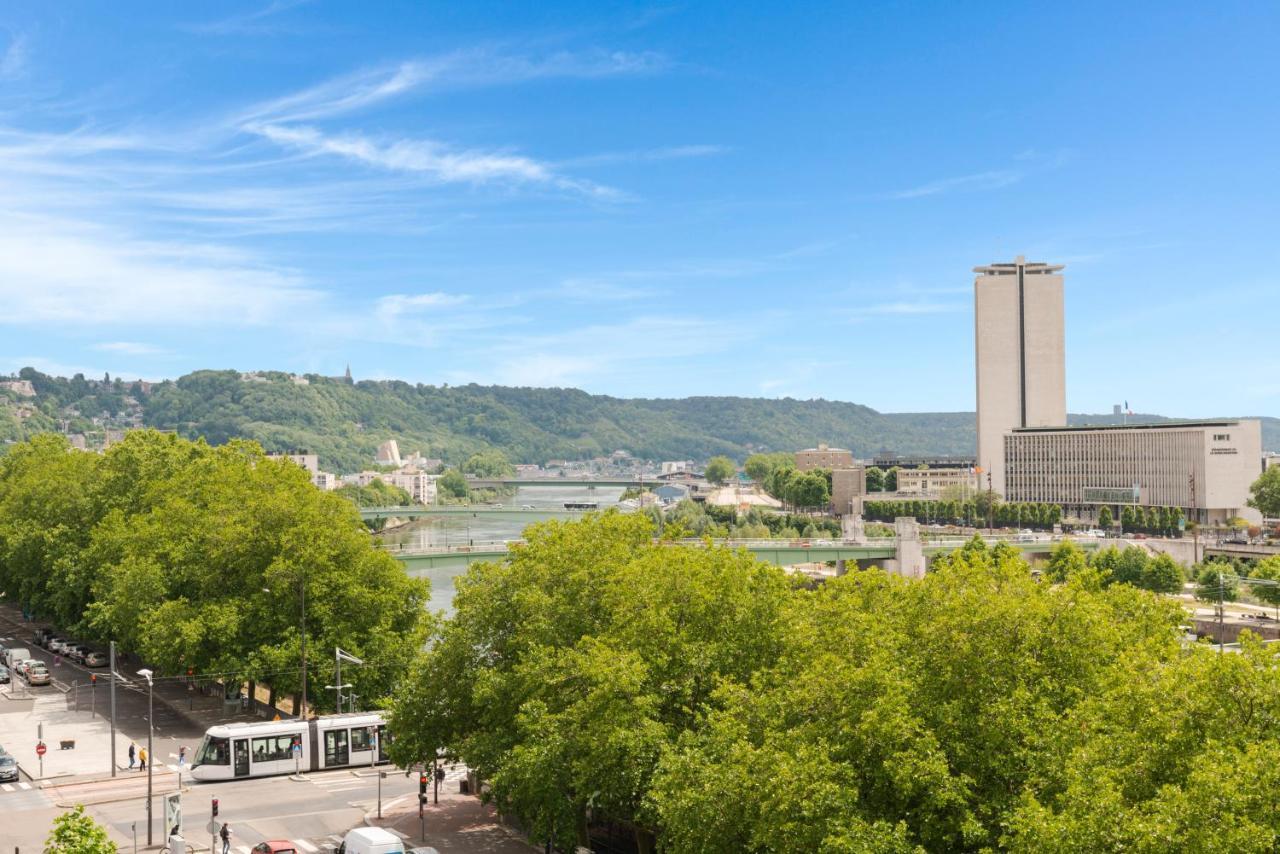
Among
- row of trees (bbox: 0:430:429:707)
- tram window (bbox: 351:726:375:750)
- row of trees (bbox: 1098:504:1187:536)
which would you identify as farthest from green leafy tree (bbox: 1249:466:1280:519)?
tram window (bbox: 351:726:375:750)

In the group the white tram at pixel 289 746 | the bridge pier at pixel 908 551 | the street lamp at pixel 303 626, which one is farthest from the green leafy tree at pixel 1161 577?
the white tram at pixel 289 746

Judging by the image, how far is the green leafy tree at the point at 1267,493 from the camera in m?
174

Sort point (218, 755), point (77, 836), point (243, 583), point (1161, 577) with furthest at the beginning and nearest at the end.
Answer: point (1161, 577) < point (243, 583) < point (218, 755) < point (77, 836)

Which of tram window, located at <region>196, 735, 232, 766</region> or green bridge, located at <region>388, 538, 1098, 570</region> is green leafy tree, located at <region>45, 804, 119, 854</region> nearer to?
tram window, located at <region>196, 735, 232, 766</region>

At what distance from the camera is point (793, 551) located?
110 metres

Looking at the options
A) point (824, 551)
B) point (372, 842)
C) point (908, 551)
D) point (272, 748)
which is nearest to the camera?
point (372, 842)

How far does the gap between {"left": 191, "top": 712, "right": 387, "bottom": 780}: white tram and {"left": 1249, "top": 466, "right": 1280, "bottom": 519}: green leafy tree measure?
15590 cm

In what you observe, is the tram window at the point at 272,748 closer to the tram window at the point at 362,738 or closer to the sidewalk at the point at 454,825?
the tram window at the point at 362,738

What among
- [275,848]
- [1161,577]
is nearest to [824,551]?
[1161,577]

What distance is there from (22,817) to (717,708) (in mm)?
22581

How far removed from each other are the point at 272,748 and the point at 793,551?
67851 mm

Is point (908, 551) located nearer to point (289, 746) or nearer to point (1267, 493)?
point (1267, 493)

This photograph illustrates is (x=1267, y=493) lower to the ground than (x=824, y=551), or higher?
higher

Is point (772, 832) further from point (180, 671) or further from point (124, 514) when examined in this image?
point (124, 514)
